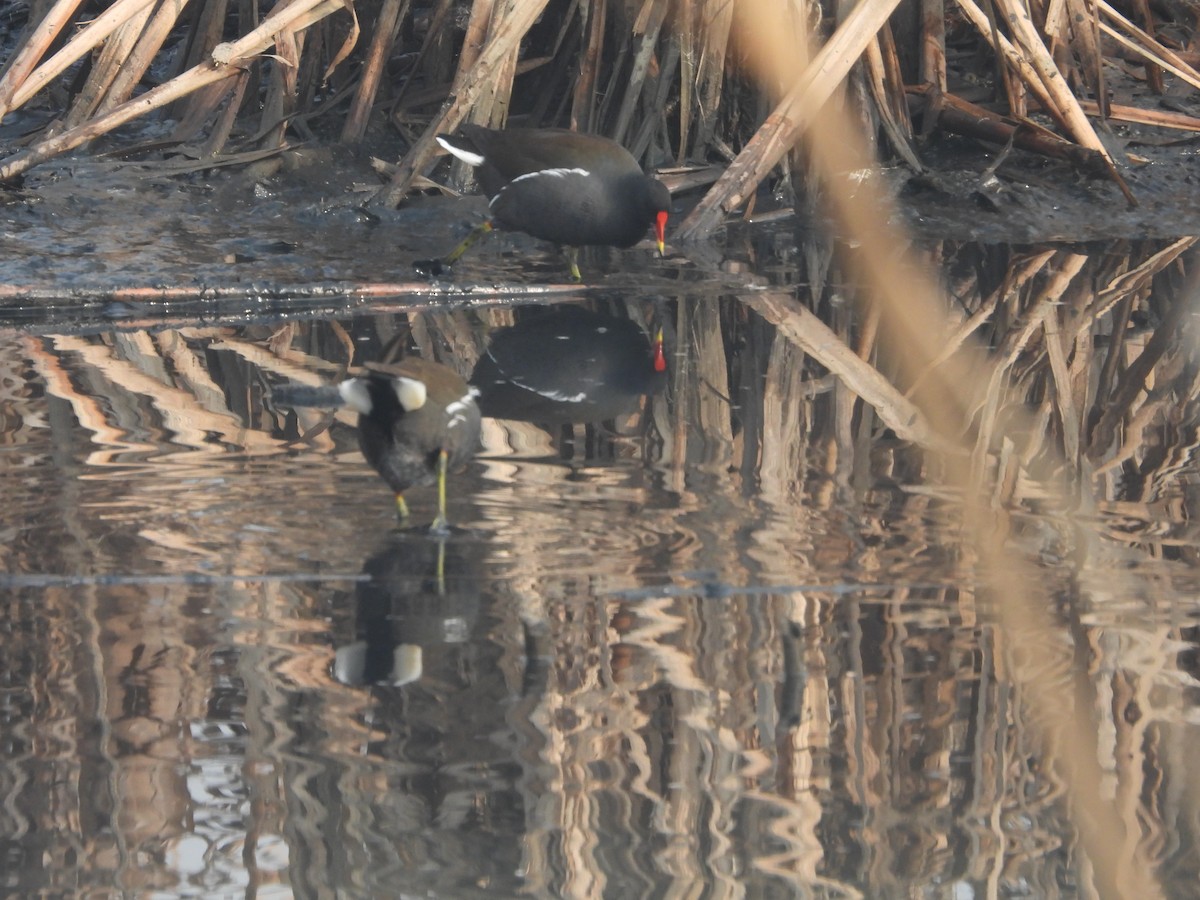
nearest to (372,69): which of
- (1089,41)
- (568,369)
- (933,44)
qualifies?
(933,44)

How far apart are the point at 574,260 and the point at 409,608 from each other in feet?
10.4

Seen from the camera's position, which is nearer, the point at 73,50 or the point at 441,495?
the point at 441,495

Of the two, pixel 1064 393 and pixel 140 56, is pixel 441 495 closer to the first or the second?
pixel 1064 393

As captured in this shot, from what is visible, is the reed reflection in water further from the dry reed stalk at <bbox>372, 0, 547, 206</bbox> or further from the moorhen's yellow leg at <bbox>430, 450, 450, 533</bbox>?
the dry reed stalk at <bbox>372, 0, 547, 206</bbox>

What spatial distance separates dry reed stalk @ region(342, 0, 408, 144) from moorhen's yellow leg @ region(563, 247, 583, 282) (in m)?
1.17

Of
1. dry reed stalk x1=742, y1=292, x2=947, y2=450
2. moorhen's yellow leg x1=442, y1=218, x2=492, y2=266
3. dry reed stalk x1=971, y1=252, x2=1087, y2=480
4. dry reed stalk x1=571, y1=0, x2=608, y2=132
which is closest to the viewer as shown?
dry reed stalk x1=971, y1=252, x2=1087, y2=480

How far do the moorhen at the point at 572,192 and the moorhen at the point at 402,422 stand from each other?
232 centimetres

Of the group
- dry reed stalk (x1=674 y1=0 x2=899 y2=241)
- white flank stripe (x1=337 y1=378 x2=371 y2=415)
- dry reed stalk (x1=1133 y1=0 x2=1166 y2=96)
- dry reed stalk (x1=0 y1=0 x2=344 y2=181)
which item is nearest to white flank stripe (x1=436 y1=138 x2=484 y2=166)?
dry reed stalk (x1=0 y1=0 x2=344 y2=181)

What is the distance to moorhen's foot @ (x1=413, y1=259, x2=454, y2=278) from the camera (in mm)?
5469

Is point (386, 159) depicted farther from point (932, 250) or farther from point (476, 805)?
point (476, 805)

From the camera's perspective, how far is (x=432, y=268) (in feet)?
18.1

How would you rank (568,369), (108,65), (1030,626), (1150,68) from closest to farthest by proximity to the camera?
(1030,626)
(568,369)
(108,65)
(1150,68)

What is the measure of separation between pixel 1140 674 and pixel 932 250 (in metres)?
3.89

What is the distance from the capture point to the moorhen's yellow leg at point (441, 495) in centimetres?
300
